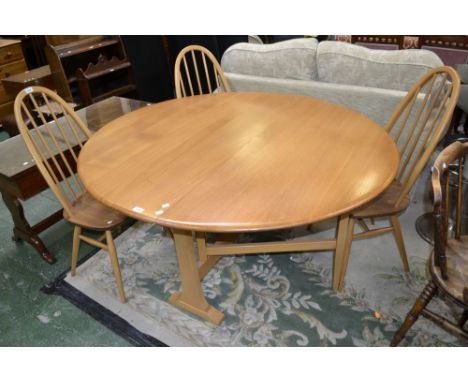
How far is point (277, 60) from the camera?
94.9 inches

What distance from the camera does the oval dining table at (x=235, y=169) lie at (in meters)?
1.20

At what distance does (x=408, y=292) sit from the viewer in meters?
1.83

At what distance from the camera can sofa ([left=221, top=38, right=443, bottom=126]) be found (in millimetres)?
2051

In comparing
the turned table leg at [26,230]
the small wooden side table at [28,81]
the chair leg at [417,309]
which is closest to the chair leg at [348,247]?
the chair leg at [417,309]

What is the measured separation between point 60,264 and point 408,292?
1.95 metres

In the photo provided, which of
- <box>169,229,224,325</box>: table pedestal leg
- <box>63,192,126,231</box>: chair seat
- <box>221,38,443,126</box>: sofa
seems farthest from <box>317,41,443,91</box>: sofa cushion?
<box>63,192,126,231</box>: chair seat

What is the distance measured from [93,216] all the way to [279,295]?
3.31ft

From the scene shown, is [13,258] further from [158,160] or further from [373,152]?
[373,152]

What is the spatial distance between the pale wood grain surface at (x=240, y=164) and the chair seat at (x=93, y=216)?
0.32 meters

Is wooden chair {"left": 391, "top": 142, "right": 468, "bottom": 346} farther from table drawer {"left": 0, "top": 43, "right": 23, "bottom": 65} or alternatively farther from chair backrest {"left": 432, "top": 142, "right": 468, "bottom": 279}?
table drawer {"left": 0, "top": 43, "right": 23, "bottom": 65}

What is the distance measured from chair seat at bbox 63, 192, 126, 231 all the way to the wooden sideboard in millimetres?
2707

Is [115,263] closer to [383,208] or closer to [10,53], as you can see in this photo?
[383,208]

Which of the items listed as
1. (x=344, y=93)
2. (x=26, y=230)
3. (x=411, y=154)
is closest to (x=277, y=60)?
(x=344, y=93)
